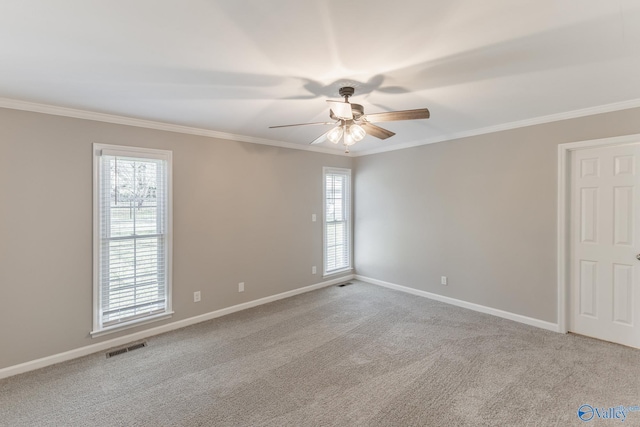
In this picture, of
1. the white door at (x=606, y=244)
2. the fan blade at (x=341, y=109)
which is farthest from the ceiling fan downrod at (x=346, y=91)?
the white door at (x=606, y=244)

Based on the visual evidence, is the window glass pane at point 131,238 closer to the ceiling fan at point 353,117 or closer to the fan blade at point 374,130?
the ceiling fan at point 353,117

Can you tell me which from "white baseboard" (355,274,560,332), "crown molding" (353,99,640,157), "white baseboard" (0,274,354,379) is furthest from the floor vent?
"crown molding" (353,99,640,157)

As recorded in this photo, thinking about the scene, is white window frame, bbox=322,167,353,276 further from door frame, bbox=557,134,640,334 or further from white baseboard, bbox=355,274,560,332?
door frame, bbox=557,134,640,334

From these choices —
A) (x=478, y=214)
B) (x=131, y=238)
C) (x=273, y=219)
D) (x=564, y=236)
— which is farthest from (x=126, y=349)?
(x=564, y=236)

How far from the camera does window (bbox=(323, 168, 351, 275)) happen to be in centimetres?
530

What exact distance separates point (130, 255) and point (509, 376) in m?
4.01

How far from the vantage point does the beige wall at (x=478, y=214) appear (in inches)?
135

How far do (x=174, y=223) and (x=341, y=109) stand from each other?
8.45ft

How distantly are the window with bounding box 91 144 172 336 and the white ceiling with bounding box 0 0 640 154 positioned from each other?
58 centimetres

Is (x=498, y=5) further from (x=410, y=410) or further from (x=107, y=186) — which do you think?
(x=107, y=186)

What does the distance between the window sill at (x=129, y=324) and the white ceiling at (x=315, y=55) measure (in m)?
2.32

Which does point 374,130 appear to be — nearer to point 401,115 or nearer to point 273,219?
point 401,115

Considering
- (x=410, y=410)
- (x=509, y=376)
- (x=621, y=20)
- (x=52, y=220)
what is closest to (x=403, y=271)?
(x=509, y=376)

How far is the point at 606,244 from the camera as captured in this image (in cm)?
311
